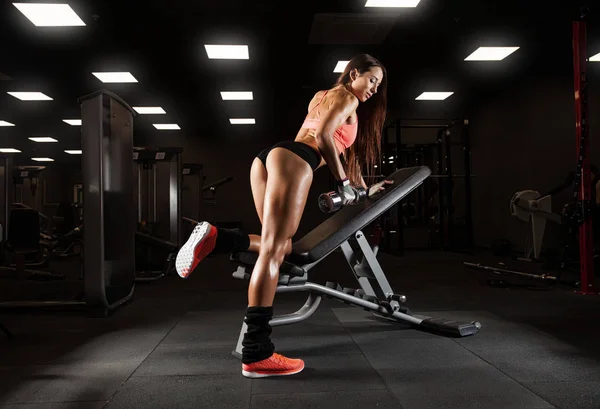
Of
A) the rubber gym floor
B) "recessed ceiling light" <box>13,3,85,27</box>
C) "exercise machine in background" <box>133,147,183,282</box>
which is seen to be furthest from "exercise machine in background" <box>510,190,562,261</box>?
"recessed ceiling light" <box>13,3,85,27</box>

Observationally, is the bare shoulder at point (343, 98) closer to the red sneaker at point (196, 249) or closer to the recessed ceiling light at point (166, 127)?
the red sneaker at point (196, 249)

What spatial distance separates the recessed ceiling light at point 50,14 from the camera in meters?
4.24

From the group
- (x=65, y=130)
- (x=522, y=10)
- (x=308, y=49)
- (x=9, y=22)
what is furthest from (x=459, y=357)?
(x=65, y=130)

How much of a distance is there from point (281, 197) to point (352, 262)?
776 mm

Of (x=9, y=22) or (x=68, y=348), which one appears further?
(x=9, y=22)

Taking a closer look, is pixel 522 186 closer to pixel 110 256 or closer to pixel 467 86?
pixel 467 86

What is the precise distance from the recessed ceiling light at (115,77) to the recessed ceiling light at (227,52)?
1.42 meters

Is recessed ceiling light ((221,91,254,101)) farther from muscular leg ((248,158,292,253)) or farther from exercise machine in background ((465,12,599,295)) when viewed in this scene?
muscular leg ((248,158,292,253))

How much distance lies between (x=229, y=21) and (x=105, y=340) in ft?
11.6

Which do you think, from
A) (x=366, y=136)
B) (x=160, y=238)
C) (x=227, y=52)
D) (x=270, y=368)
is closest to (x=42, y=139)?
(x=160, y=238)

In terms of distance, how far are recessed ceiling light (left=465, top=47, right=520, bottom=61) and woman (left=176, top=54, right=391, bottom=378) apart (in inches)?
163

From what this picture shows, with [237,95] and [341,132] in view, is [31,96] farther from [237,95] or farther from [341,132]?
[341,132]

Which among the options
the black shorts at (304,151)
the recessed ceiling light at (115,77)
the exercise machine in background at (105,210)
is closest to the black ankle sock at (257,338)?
Result: the black shorts at (304,151)

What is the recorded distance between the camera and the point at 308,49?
17.8ft
